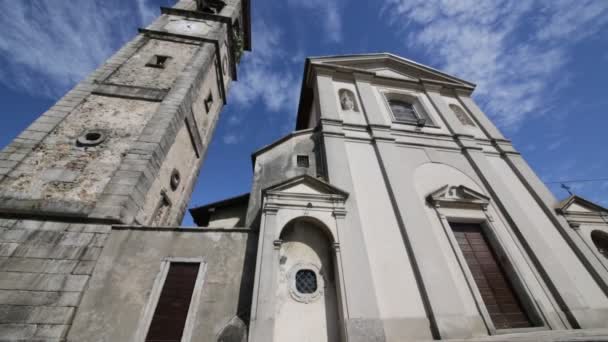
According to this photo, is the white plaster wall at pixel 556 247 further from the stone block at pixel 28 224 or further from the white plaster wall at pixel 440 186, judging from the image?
the stone block at pixel 28 224

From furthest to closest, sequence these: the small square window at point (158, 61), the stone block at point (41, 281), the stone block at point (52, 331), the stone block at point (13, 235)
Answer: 1. the small square window at point (158, 61)
2. the stone block at point (13, 235)
3. the stone block at point (41, 281)
4. the stone block at point (52, 331)

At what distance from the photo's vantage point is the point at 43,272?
4371 millimetres

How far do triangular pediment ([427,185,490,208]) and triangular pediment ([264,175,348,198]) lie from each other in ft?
10.0

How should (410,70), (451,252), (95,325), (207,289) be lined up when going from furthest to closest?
(410,70) → (451,252) → (207,289) → (95,325)

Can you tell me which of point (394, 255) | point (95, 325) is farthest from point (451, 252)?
point (95, 325)

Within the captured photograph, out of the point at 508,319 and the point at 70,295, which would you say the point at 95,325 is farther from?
the point at 508,319

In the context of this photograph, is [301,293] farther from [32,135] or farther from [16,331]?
[32,135]

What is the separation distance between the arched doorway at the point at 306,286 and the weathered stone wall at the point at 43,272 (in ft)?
12.2

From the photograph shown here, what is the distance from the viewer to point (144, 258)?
4965mm

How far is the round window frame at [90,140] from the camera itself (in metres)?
6.29

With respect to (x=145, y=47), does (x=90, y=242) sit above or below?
below

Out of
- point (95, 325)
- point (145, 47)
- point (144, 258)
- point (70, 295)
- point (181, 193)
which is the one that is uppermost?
point (145, 47)

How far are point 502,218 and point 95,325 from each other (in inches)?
398

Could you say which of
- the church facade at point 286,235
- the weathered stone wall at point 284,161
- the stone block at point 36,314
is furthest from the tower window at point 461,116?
the stone block at point 36,314
